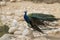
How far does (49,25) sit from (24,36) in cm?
140

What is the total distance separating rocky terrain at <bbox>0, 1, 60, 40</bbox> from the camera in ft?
17.8

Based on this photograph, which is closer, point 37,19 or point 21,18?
point 37,19

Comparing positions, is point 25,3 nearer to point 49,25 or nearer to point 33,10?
point 33,10

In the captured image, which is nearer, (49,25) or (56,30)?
(56,30)

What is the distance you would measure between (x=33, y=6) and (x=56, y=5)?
76 cm

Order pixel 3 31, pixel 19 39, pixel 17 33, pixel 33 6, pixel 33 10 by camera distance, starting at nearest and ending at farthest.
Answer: pixel 19 39
pixel 17 33
pixel 3 31
pixel 33 10
pixel 33 6

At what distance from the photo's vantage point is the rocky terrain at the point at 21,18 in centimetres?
544

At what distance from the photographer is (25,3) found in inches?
380

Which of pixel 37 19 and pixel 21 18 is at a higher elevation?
pixel 37 19

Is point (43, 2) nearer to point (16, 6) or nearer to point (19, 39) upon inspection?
point (16, 6)

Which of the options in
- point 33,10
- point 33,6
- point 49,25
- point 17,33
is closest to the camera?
point 17,33

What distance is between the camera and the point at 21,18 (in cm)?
712

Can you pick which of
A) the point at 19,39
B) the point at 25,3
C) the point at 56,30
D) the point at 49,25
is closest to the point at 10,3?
the point at 25,3

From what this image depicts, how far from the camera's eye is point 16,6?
30.0 feet
